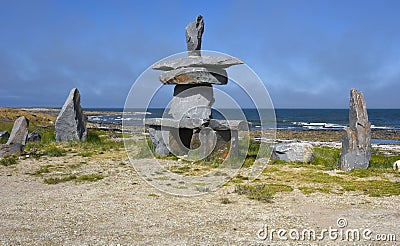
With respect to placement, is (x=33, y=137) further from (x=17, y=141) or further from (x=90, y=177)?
(x=90, y=177)

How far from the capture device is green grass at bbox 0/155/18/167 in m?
12.0

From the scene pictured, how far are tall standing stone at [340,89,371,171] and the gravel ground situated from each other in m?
3.34

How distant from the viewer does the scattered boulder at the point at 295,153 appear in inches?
511

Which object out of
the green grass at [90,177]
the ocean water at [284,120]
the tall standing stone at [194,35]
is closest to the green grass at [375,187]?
the ocean water at [284,120]

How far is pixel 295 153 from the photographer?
512 inches

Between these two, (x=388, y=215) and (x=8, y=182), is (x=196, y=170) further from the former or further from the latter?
(x=388, y=215)

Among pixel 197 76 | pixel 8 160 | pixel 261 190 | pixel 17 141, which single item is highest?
pixel 197 76

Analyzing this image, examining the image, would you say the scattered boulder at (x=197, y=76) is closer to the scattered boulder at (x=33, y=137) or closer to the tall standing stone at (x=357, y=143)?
the tall standing stone at (x=357, y=143)

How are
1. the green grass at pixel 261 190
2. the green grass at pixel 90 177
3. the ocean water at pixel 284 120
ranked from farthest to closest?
the ocean water at pixel 284 120 < the green grass at pixel 90 177 < the green grass at pixel 261 190

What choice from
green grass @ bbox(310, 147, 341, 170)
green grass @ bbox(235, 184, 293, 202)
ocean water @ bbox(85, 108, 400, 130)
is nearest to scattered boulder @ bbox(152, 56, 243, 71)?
ocean water @ bbox(85, 108, 400, 130)

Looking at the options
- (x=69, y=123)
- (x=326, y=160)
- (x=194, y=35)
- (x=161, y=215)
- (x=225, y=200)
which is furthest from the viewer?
(x=69, y=123)

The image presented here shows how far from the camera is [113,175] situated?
10.5 metres

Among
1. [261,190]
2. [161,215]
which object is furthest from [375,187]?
[161,215]

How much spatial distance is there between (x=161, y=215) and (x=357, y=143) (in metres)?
7.16
